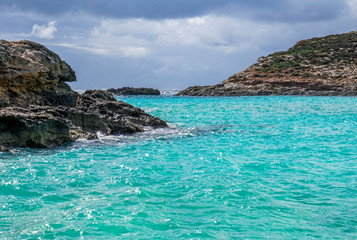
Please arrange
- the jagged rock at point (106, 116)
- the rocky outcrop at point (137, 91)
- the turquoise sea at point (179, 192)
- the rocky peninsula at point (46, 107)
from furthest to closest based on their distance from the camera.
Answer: the rocky outcrop at point (137, 91) → the jagged rock at point (106, 116) → the rocky peninsula at point (46, 107) → the turquoise sea at point (179, 192)

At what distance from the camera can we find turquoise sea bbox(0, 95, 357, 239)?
22.5ft

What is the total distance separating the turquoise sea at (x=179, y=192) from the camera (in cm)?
686

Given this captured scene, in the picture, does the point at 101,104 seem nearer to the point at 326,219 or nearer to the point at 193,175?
the point at 193,175

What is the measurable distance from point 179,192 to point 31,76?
14.2 m

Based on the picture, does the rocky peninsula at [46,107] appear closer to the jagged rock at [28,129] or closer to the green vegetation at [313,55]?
the jagged rock at [28,129]

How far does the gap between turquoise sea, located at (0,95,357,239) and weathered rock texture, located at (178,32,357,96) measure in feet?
249

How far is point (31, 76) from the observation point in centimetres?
1998

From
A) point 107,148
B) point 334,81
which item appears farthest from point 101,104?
point 334,81

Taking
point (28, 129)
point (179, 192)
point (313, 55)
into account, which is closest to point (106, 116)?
point (28, 129)

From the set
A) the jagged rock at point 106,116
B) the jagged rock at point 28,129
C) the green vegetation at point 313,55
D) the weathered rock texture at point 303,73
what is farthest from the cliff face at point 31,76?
the green vegetation at point 313,55

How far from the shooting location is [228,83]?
358ft

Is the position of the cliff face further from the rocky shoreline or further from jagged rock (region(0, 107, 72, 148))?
the rocky shoreline

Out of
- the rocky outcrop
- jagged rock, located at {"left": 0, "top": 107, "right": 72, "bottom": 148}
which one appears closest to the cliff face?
jagged rock, located at {"left": 0, "top": 107, "right": 72, "bottom": 148}

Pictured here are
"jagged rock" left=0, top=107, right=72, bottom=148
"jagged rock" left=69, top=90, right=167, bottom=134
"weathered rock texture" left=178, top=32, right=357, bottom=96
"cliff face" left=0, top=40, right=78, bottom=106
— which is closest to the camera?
"jagged rock" left=0, top=107, right=72, bottom=148
